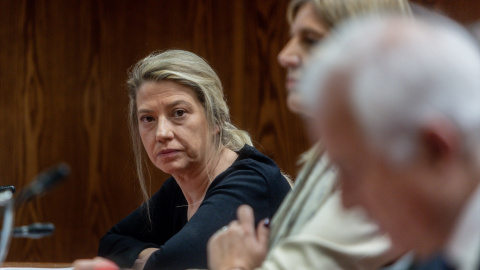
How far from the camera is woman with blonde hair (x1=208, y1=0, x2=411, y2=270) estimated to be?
3.49ft

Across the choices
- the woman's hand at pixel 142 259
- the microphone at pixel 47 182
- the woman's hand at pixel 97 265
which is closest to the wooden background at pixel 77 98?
the woman's hand at pixel 142 259

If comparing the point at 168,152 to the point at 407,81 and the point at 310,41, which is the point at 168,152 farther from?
the point at 407,81

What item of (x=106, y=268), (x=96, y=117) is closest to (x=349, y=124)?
(x=106, y=268)

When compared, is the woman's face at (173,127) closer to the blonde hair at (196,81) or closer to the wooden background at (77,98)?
the blonde hair at (196,81)

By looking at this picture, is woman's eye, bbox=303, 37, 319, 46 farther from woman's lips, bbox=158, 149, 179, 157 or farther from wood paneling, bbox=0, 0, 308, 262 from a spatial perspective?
wood paneling, bbox=0, 0, 308, 262

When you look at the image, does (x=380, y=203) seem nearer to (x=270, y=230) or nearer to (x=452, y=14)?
(x=270, y=230)

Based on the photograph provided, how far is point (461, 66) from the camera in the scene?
0.64 m

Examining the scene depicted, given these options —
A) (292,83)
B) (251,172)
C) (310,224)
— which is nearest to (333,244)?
(310,224)

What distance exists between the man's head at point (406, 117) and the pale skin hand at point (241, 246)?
1.59 ft

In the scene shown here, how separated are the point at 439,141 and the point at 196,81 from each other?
5.24ft

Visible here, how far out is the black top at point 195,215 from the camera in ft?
5.80

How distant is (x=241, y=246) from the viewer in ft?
3.84

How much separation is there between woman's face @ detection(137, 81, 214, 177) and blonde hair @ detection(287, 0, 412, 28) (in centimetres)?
100

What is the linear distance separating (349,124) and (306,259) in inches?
18.0
